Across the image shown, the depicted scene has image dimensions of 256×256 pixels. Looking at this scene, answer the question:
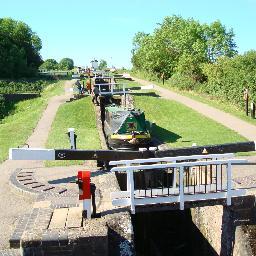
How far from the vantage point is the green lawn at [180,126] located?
18.0 m

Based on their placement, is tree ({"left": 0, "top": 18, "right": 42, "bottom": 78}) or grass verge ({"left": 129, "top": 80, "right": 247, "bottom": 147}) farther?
tree ({"left": 0, "top": 18, "right": 42, "bottom": 78})

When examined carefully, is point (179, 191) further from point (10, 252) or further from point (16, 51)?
point (16, 51)

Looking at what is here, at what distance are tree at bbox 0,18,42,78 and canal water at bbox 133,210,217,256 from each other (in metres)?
56.4

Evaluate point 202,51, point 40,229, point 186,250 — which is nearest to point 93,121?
point 186,250

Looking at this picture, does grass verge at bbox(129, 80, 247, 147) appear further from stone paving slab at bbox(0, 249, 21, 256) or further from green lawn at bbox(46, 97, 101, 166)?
stone paving slab at bbox(0, 249, 21, 256)

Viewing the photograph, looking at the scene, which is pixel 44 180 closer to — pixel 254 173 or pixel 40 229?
pixel 40 229

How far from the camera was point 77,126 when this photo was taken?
71.4 ft

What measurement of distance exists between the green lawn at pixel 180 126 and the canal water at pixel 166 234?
16.0 ft

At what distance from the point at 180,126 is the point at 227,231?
42.0ft

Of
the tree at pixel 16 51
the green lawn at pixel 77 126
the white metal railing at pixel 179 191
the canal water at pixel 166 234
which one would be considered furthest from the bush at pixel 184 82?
the tree at pixel 16 51

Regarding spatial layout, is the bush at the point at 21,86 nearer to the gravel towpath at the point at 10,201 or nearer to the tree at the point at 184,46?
the tree at the point at 184,46

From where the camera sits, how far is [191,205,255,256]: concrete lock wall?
28.3ft

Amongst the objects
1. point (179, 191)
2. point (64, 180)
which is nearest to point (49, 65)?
point (64, 180)

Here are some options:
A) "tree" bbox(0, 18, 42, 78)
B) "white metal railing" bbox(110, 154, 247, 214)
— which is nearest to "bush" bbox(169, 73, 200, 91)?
"white metal railing" bbox(110, 154, 247, 214)
